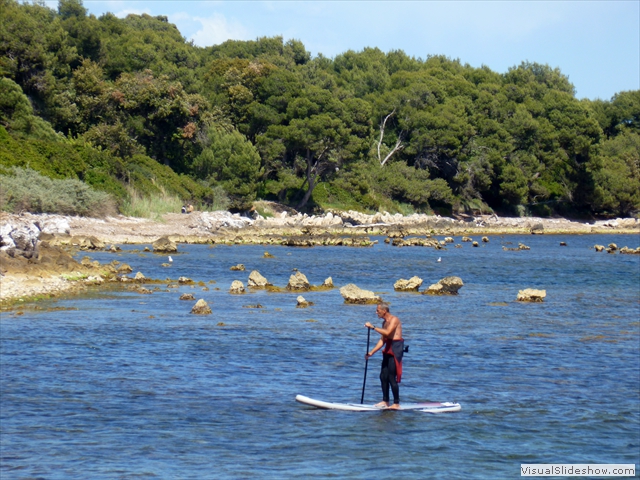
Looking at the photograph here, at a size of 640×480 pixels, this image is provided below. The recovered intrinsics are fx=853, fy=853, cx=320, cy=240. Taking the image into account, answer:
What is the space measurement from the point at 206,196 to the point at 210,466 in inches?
2271

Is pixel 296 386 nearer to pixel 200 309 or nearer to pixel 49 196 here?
pixel 200 309

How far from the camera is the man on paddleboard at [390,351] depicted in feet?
51.1

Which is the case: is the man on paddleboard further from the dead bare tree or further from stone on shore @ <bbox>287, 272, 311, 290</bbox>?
the dead bare tree

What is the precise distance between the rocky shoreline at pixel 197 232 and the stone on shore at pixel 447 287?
12819 mm

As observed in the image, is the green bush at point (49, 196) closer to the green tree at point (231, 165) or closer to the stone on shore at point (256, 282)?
the green tree at point (231, 165)

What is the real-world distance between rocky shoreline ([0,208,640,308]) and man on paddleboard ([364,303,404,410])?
14542mm

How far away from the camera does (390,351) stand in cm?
1568

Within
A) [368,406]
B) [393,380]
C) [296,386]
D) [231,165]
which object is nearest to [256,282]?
[296,386]

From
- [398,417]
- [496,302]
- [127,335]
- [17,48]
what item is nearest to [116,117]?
[17,48]

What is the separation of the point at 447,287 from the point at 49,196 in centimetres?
2955

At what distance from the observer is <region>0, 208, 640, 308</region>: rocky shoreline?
30250mm

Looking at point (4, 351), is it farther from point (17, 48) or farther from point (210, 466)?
point (17, 48)

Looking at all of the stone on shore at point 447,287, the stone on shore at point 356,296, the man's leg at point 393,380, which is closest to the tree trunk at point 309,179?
the stone on shore at point 447,287

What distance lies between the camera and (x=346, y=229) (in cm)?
7406
